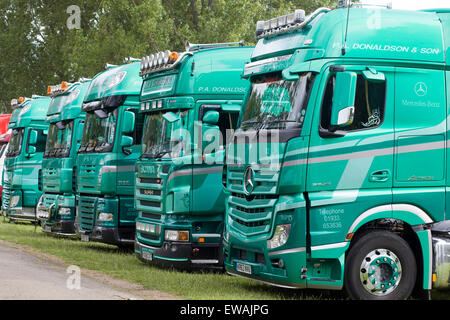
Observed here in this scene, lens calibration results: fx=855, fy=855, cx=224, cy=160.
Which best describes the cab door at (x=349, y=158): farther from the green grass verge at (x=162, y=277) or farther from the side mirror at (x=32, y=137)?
the side mirror at (x=32, y=137)

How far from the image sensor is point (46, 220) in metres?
19.7

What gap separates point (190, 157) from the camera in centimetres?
1330

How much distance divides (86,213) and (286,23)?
7.69 m

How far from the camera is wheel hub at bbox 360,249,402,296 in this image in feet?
32.9

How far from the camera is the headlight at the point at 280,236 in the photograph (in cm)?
1005

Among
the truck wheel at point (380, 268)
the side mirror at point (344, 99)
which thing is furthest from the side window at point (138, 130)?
the truck wheel at point (380, 268)

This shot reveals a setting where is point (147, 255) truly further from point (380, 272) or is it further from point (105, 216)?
point (380, 272)

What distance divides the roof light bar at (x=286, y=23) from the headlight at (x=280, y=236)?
8.21 ft

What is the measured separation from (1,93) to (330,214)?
3639 cm

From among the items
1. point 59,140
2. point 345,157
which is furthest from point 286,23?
point 59,140

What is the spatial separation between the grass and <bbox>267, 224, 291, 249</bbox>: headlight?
2.97 ft

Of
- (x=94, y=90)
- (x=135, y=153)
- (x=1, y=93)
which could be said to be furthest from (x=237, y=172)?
(x=1, y=93)
